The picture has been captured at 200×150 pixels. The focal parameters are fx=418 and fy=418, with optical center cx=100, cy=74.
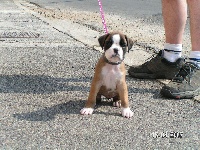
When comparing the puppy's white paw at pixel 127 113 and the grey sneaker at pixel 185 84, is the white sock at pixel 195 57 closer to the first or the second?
the grey sneaker at pixel 185 84

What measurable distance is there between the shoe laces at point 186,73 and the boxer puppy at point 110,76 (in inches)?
26.3

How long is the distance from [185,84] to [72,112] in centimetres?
97

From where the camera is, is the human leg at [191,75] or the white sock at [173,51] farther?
the white sock at [173,51]

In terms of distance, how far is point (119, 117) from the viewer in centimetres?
275

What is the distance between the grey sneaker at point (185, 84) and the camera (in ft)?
10.3

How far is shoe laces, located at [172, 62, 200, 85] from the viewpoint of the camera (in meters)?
3.29

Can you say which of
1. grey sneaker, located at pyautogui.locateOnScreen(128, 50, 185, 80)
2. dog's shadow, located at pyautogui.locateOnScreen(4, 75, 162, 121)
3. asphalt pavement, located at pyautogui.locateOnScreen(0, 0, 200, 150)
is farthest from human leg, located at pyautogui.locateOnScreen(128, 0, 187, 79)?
dog's shadow, located at pyautogui.locateOnScreen(4, 75, 162, 121)

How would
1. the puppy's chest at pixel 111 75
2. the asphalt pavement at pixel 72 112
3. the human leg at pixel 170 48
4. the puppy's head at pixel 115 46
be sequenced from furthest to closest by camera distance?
the human leg at pixel 170 48 → the puppy's chest at pixel 111 75 → the puppy's head at pixel 115 46 → the asphalt pavement at pixel 72 112

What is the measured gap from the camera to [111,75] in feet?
9.18

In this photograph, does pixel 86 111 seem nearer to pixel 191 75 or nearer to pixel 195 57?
pixel 191 75

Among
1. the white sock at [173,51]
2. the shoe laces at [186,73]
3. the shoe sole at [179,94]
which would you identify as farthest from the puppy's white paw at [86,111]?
the white sock at [173,51]

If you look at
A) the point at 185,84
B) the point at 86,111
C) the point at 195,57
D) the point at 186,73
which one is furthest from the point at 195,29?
the point at 86,111

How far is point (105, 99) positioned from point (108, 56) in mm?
518

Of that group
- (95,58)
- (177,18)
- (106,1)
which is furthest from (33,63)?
(106,1)
